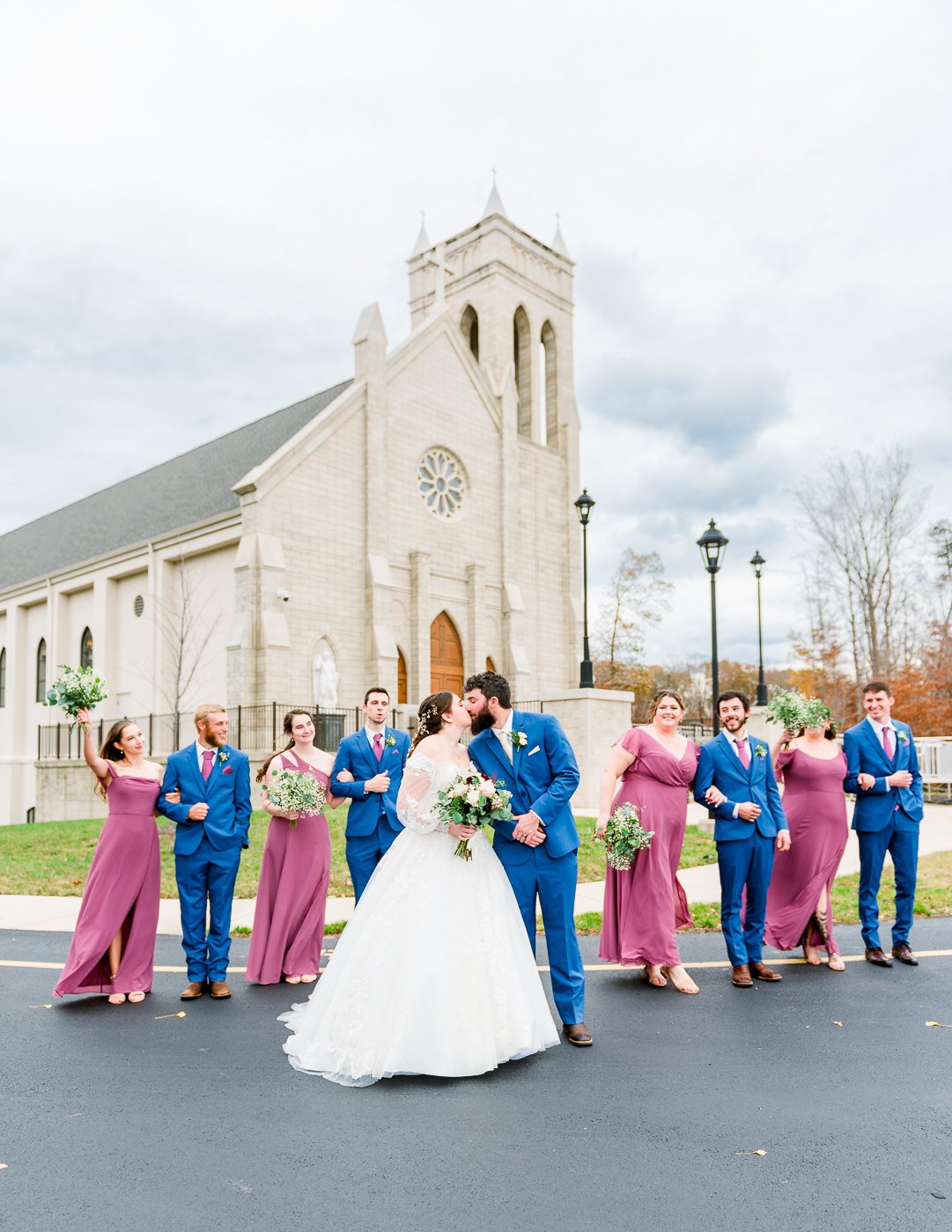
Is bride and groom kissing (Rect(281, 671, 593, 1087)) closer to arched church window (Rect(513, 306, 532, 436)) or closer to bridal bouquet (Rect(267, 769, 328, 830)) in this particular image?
bridal bouquet (Rect(267, 769, 328, 830))

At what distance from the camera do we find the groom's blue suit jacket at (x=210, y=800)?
7336 mm

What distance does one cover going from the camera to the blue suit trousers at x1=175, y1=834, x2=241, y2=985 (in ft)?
23.4

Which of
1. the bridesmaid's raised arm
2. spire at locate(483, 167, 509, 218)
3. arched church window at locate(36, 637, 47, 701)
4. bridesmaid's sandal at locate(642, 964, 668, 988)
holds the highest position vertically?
spire at locate(483, 167, 509, 218)

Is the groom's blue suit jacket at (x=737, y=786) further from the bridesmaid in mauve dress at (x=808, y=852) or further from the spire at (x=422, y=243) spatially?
the spire at (x=422, y=243)

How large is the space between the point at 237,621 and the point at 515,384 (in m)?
16.7

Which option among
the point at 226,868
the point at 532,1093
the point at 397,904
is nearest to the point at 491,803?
the point at 397,904

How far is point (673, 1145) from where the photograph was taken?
4.29m

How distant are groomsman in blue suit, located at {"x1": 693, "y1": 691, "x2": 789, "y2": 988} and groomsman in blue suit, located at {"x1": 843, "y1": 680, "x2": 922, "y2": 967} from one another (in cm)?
96

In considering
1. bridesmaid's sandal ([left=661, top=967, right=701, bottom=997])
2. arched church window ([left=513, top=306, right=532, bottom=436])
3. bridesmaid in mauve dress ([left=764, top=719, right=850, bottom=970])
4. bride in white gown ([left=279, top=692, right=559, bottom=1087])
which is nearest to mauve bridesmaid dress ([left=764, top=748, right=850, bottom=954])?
bridesmaid in mauve dress ([left=764, top=719, right=850, bottom=970])

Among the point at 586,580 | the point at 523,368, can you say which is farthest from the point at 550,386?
the point at 586,580

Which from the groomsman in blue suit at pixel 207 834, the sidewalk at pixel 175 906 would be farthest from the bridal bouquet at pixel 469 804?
the sidewalk at pixel 175 906

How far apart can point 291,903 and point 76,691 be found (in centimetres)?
237

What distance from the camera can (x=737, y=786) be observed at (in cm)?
754

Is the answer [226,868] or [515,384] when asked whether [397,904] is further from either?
[515,384]
